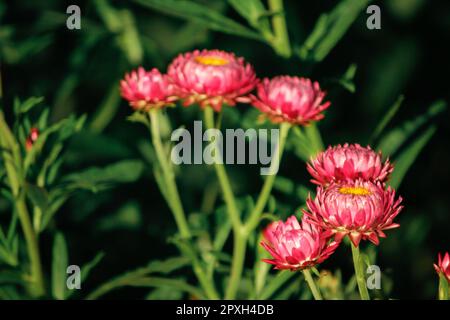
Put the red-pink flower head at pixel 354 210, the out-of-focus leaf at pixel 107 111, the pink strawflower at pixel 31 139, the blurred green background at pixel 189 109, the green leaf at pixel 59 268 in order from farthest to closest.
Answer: the out-of-focus leaf at pixel 107 111
the blurred green background at pixel 189 109
the green leaf at pixel 59 268
the pink strawflower at pixel 31 139
the red-pink flower head at pixel 354 210

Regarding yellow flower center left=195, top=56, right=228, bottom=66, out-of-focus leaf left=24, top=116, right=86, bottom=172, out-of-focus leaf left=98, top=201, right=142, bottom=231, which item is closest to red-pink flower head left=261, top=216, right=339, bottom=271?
yellow flower center left=195, top=56, right=228, bottom=66

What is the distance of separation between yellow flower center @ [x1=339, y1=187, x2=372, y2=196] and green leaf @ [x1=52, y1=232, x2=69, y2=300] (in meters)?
0.62

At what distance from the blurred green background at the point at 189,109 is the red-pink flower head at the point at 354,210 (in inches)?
15.4

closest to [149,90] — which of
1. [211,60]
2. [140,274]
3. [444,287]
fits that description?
[211,60]

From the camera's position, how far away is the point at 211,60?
1350mm

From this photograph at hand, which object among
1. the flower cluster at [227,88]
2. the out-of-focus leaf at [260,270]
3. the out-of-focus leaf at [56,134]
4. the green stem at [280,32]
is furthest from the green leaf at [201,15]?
the out-of-focus leaf at [260,270]

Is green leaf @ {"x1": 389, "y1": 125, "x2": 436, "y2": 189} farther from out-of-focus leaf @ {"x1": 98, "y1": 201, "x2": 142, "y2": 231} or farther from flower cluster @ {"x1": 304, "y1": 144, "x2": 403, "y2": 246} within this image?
out-of-focus leaf @ {"x1": 98, "y1": 201, "x2": 142, "y2": 231}

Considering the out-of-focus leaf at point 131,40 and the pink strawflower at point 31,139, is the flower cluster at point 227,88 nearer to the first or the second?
the pink strawflower at point 31,139

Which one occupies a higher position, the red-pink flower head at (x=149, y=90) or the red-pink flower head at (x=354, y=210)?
the red-pink flower head at (x=149, y=90)

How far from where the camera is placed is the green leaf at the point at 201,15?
1563 mm

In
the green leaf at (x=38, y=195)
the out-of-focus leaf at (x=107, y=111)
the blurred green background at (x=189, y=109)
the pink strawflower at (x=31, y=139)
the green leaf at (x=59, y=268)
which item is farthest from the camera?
the out-of-focus leaf at (x=107, y=111)

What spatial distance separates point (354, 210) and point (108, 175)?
62cm

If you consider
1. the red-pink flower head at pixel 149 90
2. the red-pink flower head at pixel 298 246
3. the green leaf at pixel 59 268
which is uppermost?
the red-pink flower head at pixel 149 90

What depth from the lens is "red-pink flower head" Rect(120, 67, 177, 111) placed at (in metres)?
1.36
